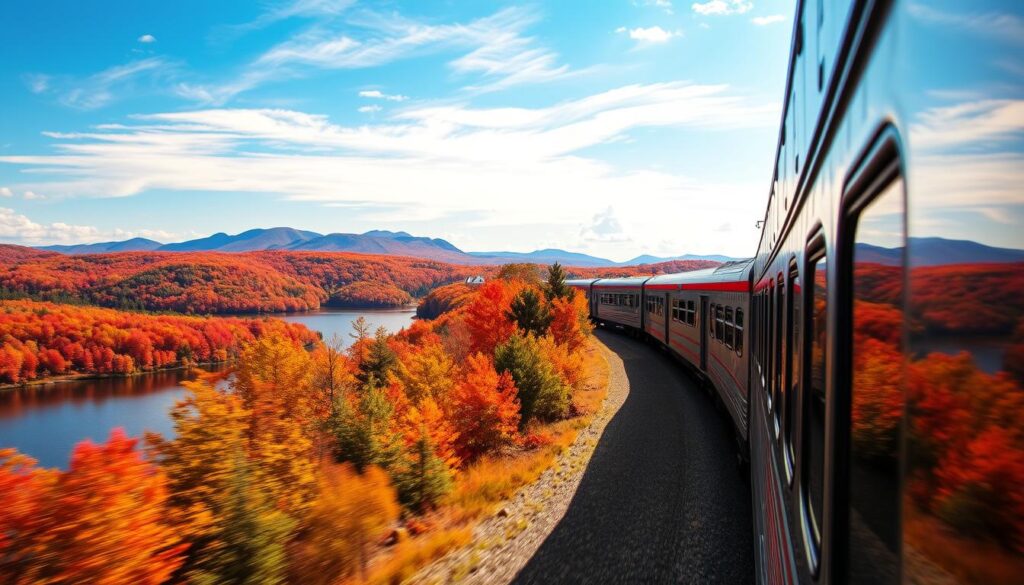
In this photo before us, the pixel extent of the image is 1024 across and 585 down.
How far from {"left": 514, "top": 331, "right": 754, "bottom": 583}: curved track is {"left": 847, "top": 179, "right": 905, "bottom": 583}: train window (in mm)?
7255

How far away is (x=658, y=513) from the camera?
9672 millimetres

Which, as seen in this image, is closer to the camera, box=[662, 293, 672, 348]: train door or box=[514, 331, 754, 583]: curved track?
box=[514, 331, 754, 583]: curved track

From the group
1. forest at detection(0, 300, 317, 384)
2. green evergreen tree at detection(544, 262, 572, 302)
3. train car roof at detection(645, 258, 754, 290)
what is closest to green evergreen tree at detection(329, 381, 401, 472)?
train car roof at detection(645, 258, 754, 290)

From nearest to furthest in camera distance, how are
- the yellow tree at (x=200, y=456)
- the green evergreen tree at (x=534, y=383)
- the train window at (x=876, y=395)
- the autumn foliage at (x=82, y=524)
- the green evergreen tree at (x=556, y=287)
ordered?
1. the train window at (x=876, y=395)
2. the autumn foliage at (x=82, y=524)
3. the yellow tree at (x=200, y=456)
4. the green evergreen tree at (x=534, y=383)
5. the green evergreen tree at (x=556, y=287)

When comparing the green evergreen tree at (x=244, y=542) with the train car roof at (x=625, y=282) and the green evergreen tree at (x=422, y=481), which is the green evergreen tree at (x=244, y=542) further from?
the train car roof at (x=625, y=282)

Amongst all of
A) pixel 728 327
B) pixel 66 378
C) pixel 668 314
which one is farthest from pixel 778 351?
pixel 66 378

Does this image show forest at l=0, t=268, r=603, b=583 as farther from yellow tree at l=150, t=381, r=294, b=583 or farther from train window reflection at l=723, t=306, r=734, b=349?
train window reflection at l=723, t=306, r=734, b=349

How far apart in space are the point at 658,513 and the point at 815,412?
324 inches

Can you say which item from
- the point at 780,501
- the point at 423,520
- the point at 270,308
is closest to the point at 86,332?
the point at 270,308

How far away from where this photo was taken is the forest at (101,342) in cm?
9186

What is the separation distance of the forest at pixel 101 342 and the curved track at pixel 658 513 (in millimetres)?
81415

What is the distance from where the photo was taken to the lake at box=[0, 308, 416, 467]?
5594 centimetres

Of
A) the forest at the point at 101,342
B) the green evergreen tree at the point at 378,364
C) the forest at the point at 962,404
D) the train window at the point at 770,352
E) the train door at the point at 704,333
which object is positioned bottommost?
the forest at the point at 101,342

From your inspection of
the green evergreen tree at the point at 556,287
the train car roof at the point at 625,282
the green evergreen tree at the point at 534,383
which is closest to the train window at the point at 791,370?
the green evergreen tree at the point at 534,383
